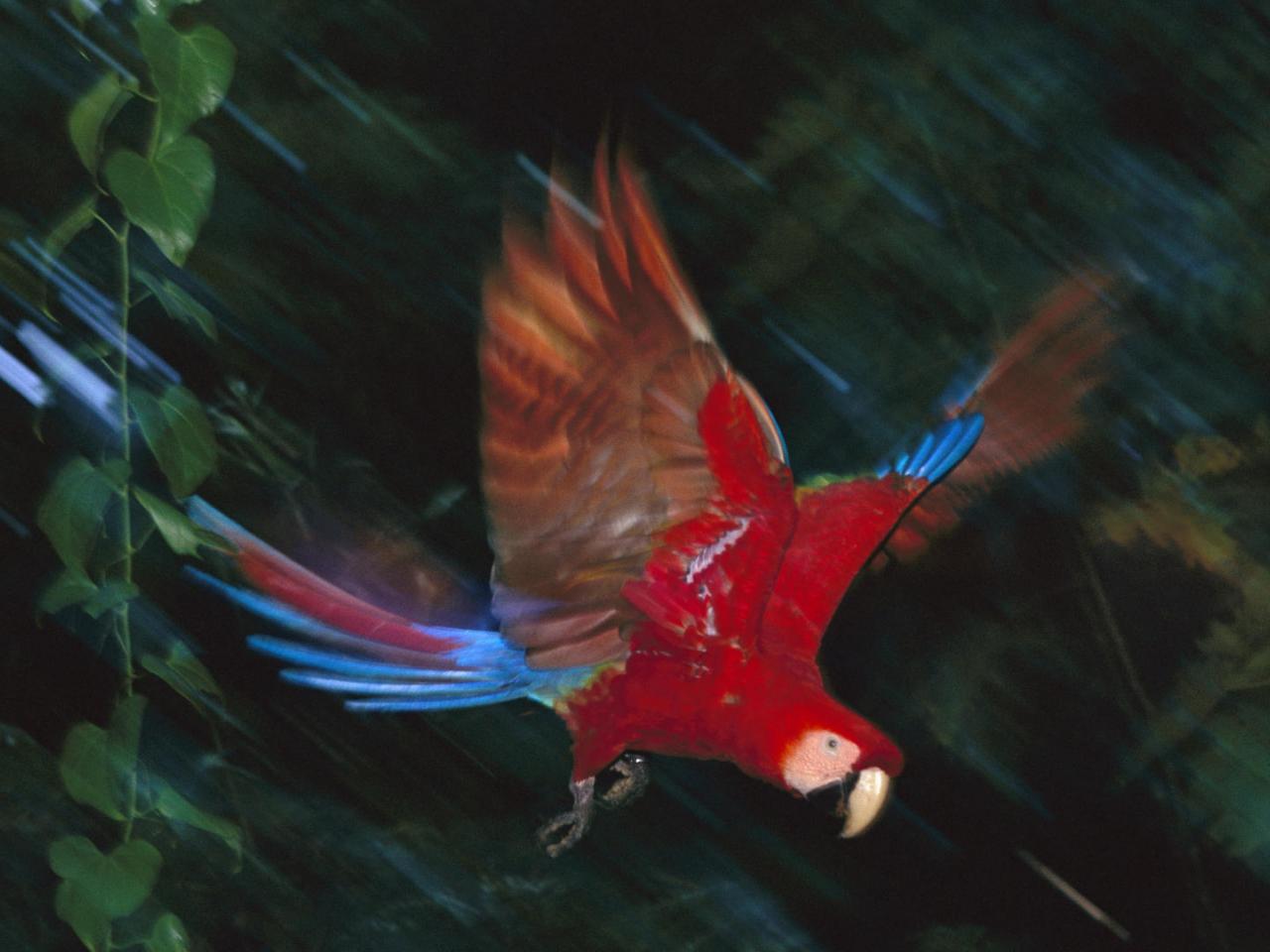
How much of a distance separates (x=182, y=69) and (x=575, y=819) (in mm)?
407

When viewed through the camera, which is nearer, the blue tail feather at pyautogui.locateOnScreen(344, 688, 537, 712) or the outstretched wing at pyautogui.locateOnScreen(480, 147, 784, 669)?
the outstretched wing at pyautogui.locateOnScreen(480, 147, 784, 669)

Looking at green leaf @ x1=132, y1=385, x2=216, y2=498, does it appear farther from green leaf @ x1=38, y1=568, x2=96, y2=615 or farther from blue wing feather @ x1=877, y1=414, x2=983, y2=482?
blue wing feather @ x1=877, y1=414, x2=983, y2=482

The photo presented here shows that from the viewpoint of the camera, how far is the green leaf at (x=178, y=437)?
55 centimetres

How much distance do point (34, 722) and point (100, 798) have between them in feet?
0.56

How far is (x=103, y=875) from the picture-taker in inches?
22.8

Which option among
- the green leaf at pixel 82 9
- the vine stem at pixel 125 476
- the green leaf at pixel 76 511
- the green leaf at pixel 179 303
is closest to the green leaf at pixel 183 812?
the vine stem at pixel 125 476

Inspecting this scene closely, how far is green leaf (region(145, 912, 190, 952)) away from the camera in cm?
62

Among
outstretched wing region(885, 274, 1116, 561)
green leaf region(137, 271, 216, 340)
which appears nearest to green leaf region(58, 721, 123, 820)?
green leaf region(137, 271, 216, 340)

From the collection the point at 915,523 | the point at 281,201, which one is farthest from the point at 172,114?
the point at 915,523

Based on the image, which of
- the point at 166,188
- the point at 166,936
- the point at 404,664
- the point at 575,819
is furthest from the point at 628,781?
the point at 166,188

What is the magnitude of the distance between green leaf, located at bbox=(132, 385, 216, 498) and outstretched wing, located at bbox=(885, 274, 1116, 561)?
14.4 inches

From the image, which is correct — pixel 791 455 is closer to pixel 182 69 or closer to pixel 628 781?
pixel 628 781

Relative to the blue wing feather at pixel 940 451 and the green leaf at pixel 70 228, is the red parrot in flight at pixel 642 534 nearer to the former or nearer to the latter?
the blue wing feather at pixel 940 451

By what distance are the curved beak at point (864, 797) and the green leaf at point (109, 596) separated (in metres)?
0.34
